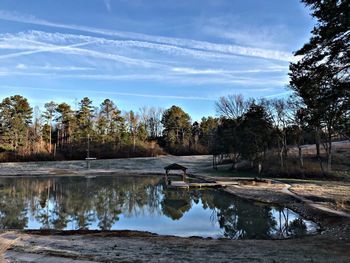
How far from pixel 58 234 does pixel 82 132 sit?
59968mm

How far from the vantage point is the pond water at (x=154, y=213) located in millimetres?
16266

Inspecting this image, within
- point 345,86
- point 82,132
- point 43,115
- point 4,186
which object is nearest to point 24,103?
point 43,115

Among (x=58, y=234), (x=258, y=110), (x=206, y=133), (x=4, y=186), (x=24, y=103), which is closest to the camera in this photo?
(x=58, y=234)

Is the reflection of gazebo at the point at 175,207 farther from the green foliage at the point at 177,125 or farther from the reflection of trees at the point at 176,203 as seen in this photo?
the green foliage at the point at 177,125

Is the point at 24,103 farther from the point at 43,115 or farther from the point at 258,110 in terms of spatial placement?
the point at 258,110

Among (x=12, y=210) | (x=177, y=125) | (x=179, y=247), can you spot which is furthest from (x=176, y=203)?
(x=177, y=125)

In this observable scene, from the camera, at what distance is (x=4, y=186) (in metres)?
34.3

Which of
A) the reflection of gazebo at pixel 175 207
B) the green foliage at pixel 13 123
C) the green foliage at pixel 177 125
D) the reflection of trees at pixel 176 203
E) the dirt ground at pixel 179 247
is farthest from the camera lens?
the green foliage at pixel 177 125

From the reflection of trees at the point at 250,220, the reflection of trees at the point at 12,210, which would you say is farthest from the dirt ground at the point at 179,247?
the reflection of trees at the point at 12,210

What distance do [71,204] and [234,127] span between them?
2795cm

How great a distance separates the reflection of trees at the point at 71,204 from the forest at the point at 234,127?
12.2 metres

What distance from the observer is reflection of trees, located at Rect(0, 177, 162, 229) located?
59.1 feet

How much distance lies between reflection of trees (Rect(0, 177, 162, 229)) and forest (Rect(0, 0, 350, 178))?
1222 cm

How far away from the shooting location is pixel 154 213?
20797 millimetres
